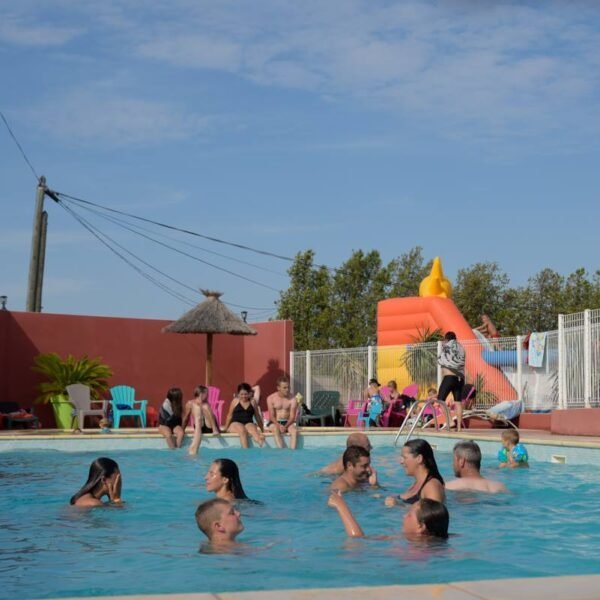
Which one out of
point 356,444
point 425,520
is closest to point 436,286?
point 356,444

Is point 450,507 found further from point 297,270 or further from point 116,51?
point 297,270

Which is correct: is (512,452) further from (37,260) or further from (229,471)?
(37,260)

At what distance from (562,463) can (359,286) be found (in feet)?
92.2

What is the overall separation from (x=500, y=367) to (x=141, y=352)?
746cm

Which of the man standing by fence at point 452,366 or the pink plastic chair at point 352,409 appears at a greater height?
the man standing by fence at point 452,366

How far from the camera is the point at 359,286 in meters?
39.6

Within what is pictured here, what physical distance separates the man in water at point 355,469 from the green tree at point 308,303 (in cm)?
2922

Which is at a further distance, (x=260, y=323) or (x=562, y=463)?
(x=260, y=323)

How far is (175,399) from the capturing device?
45.4ft

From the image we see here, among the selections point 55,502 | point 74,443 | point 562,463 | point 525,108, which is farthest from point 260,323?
point 55,502

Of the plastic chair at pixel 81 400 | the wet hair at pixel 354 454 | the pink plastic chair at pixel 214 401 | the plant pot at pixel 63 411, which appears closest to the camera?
the wet hair at pixel 354 454

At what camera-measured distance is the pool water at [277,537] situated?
17.8ft

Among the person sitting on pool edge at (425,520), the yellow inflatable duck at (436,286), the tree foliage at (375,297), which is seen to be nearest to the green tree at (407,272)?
the tree foliage at (375,297)

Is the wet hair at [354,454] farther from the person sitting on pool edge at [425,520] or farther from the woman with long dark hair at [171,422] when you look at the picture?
the woman with long dark hair at [171,422]
